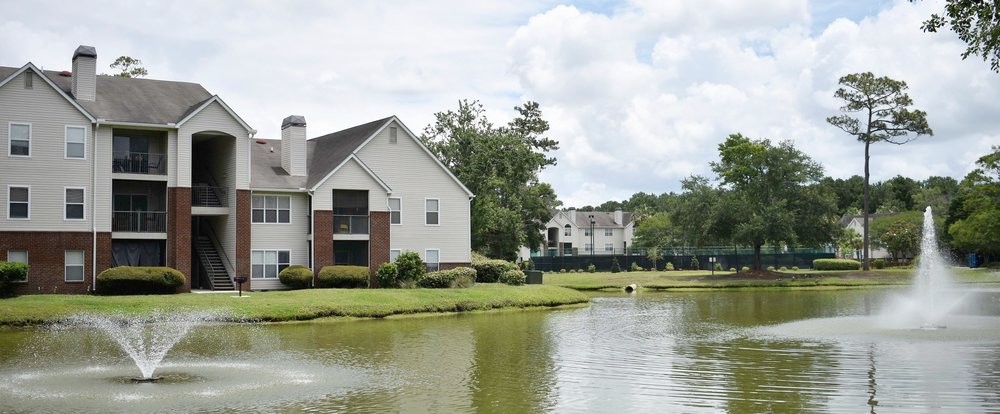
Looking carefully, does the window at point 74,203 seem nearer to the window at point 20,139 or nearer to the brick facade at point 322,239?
the window at point 20,139

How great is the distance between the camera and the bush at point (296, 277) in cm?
4291

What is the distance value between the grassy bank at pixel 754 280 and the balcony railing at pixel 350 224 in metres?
20.5

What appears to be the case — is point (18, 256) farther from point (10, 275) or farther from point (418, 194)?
point (418, 194)

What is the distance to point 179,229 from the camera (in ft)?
135

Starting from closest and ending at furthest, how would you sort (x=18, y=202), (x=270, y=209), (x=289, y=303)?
1. (x=289, y=303)
2. (x=18, y=202)
3. (x=270, y=209)

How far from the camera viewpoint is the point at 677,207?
72.1 meters

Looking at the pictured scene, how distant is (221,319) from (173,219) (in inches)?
418

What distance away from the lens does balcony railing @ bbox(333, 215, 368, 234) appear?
45938 millimetres

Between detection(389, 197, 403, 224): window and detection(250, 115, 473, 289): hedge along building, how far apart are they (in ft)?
0.17

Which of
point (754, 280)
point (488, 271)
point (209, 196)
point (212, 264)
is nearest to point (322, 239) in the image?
point (212, 264)

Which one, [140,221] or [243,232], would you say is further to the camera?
A: [243,232]

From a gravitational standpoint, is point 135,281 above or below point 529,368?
above

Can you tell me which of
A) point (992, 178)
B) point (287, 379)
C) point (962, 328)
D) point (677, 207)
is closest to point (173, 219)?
point (287, 379)

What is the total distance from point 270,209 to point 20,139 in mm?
11235
